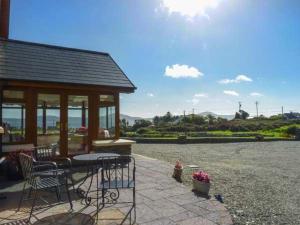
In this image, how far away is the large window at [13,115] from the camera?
7723 millimetres

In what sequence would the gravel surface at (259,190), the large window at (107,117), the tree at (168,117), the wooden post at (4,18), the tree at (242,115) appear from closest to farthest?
1. the gravel surface at (259,190)
2. the large window at (107,117)
3. the wooden post at (4,18)
4. the tree at (168,117)
5. the tree at (242,115)

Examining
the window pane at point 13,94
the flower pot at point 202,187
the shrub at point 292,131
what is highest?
the window pane at point 13,94

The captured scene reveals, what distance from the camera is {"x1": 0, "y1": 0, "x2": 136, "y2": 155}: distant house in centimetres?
780

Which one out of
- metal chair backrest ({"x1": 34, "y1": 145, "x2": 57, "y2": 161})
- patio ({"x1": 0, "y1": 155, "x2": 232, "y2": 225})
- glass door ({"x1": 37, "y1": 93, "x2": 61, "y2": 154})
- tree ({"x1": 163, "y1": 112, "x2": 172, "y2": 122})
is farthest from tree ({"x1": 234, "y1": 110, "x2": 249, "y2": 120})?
patio ({"x1": 0, "y1": 155, "x2": 232, "y2": 225})

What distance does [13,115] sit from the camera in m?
7.96

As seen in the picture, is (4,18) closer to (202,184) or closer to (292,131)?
(202,184)

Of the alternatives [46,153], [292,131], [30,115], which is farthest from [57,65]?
[292,131]

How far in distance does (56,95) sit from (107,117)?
69.0 inches

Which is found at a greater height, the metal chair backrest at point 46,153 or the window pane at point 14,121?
Answer: the window pane at point 14,121

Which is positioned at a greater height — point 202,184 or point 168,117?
point 168,117

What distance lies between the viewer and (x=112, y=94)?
9180 millimetres

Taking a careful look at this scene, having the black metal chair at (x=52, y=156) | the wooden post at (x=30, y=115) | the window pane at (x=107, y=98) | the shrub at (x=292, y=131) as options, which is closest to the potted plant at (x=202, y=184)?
the black metal chair at (x=52, y=156)

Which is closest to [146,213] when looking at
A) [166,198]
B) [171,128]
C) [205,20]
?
[166,198]

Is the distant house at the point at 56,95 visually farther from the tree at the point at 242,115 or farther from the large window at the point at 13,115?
the tree at the point at 242,115
